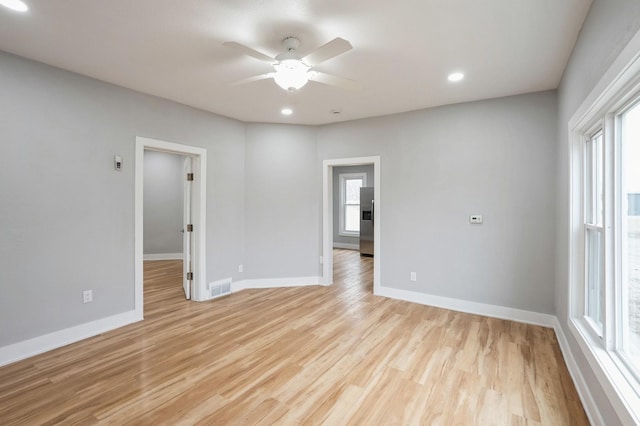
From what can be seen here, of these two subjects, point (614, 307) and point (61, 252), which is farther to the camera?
point (61, 252)

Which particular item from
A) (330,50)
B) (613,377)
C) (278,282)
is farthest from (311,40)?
(278,282)

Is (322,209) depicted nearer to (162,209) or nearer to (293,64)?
(293,64)

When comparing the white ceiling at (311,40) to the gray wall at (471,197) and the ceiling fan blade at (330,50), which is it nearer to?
the ceiling fan blade at (330,50)

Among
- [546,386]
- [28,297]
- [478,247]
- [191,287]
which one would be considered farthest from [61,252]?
[478,247]

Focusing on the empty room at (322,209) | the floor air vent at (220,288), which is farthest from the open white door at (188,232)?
the floor air vent at (220,288)

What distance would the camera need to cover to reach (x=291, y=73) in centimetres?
232

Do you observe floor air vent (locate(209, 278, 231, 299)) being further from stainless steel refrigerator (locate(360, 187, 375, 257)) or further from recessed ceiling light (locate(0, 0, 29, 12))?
stainless steel refrigerator (locate(360, 187, 375, 257))

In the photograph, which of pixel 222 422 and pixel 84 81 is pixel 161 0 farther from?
pixel 222 422

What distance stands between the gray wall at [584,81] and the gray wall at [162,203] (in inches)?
290

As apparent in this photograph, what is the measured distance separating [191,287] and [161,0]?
11.8ft

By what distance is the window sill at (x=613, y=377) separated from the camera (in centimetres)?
138

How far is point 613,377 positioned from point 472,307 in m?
2.29

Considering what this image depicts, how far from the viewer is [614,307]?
1.82m

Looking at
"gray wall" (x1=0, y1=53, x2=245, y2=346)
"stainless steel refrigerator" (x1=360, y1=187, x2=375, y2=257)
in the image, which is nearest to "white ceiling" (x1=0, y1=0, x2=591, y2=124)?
"gray wall" (x1=0, y1=53, x2=245, y2=346)
